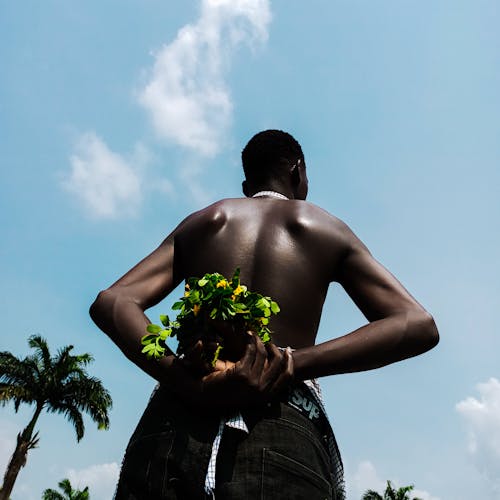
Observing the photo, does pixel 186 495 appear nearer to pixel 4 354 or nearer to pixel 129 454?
pixel 129 454

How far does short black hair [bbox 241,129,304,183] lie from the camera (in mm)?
3613

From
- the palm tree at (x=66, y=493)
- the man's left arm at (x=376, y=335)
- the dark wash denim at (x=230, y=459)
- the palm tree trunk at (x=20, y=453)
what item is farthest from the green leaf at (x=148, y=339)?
the palm tree at (x=66, y=493)

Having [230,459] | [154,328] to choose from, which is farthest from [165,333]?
[230,459]

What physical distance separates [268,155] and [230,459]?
1.98m

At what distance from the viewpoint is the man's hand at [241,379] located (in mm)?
2221

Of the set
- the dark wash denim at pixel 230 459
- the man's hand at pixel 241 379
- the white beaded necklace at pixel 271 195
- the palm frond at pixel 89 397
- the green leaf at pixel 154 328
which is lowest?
the dark wash denim at pixel 230 459

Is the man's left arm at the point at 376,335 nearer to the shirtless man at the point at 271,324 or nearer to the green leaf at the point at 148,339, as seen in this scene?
the shirtless man at the point at 271,324

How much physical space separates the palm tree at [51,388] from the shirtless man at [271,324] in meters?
21.1

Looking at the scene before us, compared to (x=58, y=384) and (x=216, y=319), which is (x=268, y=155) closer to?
(x=216, y=319)

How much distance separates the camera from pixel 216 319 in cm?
223

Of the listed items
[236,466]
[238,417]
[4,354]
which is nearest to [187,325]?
[238,417]

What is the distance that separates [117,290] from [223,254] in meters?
0.56

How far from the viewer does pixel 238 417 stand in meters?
2.29

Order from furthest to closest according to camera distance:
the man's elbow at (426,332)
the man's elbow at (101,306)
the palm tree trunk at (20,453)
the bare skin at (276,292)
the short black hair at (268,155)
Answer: the palm tree trunk at (20,453)
the short black hair at (268,155)
the man's elbow at (101,306)
the man's elbow at (426,332)
the bare skin at (276,292)
